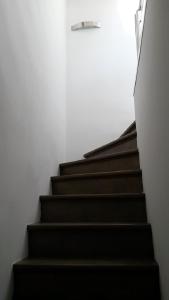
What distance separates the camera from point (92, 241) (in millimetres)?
1729

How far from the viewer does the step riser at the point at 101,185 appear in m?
2.16

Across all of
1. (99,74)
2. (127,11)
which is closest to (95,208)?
(99,74)

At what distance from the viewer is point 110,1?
3.92m

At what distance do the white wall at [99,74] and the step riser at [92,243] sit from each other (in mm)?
1710

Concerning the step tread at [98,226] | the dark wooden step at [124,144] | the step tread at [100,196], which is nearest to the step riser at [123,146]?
the dark wooden step at [124,144]

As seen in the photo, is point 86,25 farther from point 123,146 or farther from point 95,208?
point 95,208

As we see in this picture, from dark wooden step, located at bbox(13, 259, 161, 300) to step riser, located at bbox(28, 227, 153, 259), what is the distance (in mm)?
116

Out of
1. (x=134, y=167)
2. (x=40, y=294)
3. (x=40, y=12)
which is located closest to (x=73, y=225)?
(x=40, y=294)

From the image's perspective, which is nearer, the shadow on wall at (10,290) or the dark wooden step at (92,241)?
the shadow on wall at (10,290)

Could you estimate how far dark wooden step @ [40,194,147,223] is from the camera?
1.92m

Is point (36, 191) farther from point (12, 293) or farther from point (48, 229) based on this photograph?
point (12, 293)

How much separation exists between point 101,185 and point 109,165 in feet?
1.09

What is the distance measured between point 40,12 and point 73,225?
6.35 ft

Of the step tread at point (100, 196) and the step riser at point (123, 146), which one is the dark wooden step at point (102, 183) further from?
the step riser at point (123, 146)
